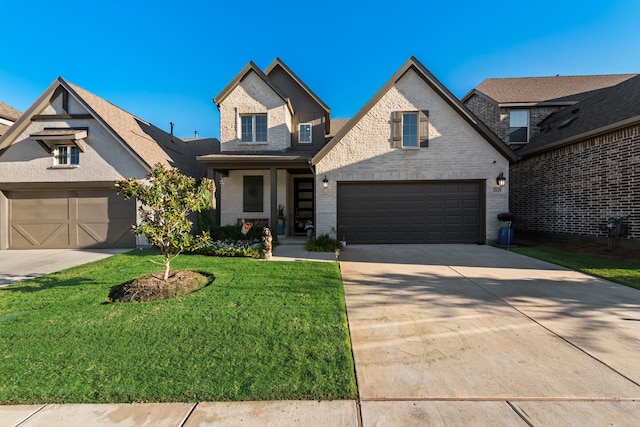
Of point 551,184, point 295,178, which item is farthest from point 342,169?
point 551,184

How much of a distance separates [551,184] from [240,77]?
Result: 46.2ft

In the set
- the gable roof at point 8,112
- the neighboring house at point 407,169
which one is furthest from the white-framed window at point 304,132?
the gable roof at point 8,112

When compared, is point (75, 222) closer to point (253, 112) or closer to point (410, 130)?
point (253, 112)

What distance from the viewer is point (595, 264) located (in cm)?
725

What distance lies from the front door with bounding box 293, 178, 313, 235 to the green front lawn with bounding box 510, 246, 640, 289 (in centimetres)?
844

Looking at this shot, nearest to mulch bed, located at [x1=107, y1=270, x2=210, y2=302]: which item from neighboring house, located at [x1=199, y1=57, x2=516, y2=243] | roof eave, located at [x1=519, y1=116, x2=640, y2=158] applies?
neighboring house, located at [x1=199, y1=57, x2=516, y2=243]

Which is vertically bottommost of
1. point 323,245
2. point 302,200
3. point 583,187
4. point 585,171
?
point 323,245

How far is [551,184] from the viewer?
11.8 metres

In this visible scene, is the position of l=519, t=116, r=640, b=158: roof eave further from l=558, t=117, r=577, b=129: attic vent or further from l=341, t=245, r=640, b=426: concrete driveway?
l=341, t=245, r=640, b=426: concrete driveway

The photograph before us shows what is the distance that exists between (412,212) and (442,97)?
4.54 meters

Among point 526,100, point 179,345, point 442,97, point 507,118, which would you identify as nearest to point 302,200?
point 442,97

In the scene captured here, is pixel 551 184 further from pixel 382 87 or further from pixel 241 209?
pixel 241 209

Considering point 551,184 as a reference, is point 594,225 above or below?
below

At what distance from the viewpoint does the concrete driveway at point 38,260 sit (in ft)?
22.8
